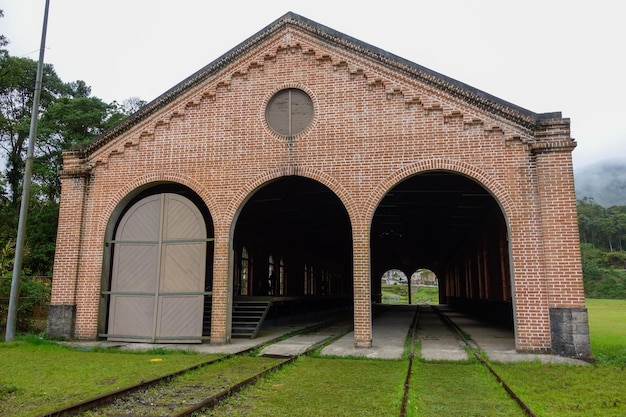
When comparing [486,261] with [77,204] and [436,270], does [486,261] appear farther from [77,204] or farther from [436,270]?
[436,270]

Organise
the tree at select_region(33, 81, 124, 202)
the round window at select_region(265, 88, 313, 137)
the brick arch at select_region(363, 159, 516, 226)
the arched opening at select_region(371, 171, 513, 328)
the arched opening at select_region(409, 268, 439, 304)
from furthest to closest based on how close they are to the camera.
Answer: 1. the arched opening at select_region(409, 268, 439, 304)
2. the tree at select_region(33, 81, 124, 202)
3. the arched opening at select_region(371, 171, 513, 328)
4. the round window at select_region(265, 88, 313, 137)
5. the brick arch at select_region(363, 159, 516, 226)

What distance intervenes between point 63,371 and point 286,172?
6.41 m

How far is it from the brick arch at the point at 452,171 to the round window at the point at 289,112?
101 inches

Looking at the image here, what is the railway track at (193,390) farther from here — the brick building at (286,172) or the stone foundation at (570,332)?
the brick building at (286,172)

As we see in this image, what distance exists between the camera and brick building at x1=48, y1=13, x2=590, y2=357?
35.0 ft

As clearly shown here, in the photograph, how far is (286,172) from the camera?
12039 millimetres

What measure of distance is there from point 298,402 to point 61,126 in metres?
30.6

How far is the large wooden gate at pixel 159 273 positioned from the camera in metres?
12.3

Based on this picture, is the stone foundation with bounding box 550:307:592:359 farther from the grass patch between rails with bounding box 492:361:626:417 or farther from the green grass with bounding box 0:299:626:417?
the grass patch between rails with bounding box 492:361:626:417

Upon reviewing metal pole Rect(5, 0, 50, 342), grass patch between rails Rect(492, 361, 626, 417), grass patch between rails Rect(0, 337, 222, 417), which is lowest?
grass patch between rails Rect(492, 361, 626, 417)

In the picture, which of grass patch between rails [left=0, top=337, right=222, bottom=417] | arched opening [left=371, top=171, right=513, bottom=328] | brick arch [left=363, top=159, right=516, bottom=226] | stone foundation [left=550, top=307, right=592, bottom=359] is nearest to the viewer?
grass patch between rails [left=0, top=337, right=222, bottom=417]

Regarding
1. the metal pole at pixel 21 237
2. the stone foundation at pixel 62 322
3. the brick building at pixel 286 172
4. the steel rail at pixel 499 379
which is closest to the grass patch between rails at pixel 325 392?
the steel rail at pixel 499 379

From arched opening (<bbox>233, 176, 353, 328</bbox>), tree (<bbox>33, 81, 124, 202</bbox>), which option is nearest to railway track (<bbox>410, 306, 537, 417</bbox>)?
arched opening (<bbox>233, 176, 353, 328</bbox>)

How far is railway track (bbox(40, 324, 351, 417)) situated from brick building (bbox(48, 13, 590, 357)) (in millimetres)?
3212
